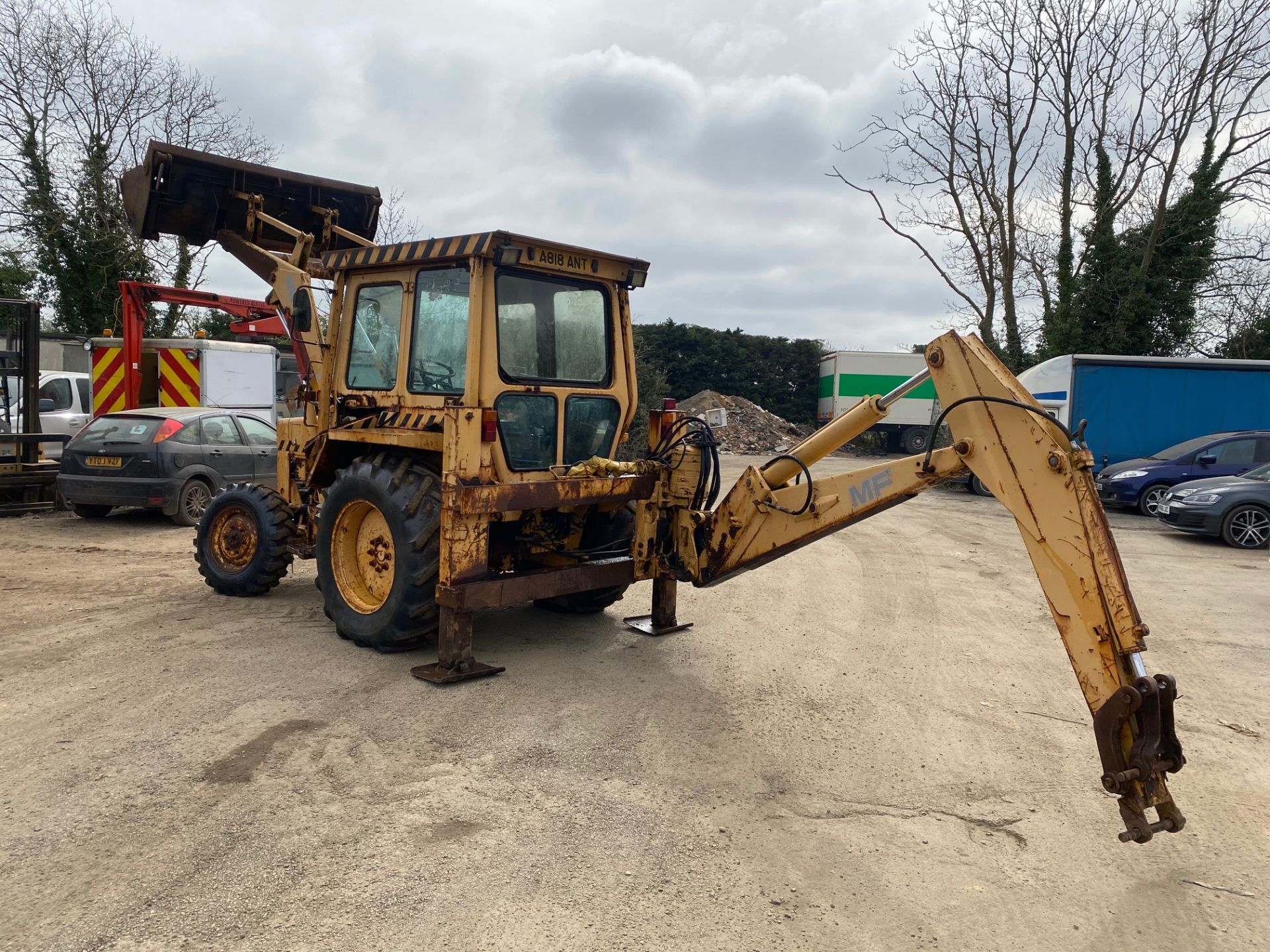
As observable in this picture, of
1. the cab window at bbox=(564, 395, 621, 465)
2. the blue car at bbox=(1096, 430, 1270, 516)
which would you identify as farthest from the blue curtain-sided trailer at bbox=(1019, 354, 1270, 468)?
the cab window at bbox=(564, 395, 621, 465)

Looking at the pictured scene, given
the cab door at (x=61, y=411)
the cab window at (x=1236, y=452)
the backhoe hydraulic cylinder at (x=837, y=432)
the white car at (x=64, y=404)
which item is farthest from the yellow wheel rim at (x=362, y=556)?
the cab window at (x=1236, y=452)

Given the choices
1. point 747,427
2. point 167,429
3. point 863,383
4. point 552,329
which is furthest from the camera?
point 747,427

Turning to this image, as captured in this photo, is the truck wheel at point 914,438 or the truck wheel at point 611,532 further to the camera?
the truck wheel at point 914,438

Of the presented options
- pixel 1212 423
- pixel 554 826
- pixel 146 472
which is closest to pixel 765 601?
pixel 554 826

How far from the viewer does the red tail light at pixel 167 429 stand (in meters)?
10.8

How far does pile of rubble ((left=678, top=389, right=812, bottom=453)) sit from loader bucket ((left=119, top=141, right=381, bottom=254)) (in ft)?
74.1

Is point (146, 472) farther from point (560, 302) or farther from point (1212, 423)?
point (1212, 423)

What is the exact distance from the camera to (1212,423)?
17734 mm

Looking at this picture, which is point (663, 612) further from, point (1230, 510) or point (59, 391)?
point (59, 391)

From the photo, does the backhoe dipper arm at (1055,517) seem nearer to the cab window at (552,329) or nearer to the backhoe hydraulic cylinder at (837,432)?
the backhoe hydraulic cylinder at (837,432)

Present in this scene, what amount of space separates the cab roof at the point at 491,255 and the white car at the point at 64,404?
1124 centimetres

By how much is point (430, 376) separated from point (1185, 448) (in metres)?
14.4

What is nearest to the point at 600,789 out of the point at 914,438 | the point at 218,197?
the point at 218,197

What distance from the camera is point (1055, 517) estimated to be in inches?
146
